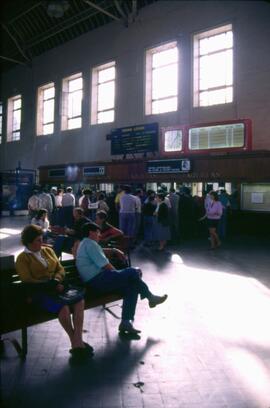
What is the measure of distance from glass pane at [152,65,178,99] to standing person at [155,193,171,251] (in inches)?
333

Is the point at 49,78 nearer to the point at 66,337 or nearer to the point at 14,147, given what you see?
the point at 14,147

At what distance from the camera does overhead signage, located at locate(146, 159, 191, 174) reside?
14.1 meters

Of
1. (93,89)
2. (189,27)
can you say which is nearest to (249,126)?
(189,27)

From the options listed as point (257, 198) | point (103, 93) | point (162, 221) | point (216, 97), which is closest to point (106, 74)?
point (103, 93)

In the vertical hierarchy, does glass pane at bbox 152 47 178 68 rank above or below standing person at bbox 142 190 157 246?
above

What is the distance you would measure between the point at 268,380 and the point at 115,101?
17070 mm

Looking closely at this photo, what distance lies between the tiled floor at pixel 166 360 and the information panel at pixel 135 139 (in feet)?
35.0

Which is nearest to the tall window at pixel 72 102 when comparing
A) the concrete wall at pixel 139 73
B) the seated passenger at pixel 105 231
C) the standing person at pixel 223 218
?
the concrete wall at pixel 139 73

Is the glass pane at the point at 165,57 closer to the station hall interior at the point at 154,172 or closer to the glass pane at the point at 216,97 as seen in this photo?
the station hall interior at the point at 154,172

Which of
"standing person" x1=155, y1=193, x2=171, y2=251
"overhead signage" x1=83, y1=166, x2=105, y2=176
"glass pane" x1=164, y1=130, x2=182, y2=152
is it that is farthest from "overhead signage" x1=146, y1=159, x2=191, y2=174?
"standing person" x1=155, y1=193, x2=171, y2=251

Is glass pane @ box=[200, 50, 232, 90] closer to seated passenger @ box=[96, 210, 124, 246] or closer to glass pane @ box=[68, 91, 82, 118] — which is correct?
glass pane @ box=[68, 91, 82, 118]

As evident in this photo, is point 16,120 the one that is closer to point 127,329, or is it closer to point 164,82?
point 164,82

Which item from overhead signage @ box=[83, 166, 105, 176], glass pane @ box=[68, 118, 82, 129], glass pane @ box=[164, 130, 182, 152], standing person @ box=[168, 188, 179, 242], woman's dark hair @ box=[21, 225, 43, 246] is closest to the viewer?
woman's dark hair @ box=[21, 225, 43, 246]

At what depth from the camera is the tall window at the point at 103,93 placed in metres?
19.3
